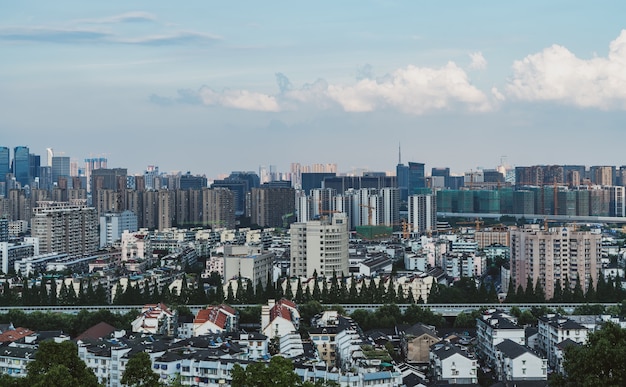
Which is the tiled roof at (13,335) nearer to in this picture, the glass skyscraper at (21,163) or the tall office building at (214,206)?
the tall office building at (214,206)

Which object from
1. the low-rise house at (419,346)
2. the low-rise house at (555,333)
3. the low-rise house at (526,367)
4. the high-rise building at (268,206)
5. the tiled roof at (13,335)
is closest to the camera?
the low-rise house at (526,367)

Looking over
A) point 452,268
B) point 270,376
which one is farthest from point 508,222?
point 270,376

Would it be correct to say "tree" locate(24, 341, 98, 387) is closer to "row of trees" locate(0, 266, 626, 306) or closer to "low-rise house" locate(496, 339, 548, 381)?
"low-rise house" locate(496, 339, 548, 381)

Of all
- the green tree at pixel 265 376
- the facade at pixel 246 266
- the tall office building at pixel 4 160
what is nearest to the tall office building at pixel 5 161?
the tall office building at pixel 4 160

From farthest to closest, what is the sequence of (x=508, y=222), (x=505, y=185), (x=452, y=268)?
(x=505, y=185), (x=508, y=222), (x=452, y=268)

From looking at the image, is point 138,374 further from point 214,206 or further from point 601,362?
point 214,206

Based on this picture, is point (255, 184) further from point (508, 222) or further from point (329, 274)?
point (329, 274)

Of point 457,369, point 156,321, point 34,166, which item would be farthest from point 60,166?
point 457,369
